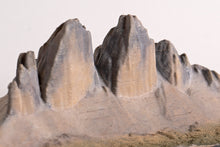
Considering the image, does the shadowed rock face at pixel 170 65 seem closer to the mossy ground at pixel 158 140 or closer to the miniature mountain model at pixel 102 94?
the miniature mountain model at pixel 102 94

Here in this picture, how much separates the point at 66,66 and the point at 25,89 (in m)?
0.63

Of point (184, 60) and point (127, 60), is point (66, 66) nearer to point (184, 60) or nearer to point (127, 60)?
point (127, 60)

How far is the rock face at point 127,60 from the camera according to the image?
5.23 meters

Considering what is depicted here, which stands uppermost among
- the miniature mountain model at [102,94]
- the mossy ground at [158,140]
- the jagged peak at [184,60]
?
the jagged peak at [184,60]

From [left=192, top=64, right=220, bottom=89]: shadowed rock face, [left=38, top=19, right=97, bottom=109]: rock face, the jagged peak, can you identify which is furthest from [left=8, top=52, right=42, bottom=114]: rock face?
[left=192, top=64, right=220, bottom=89]: shadowed rock face

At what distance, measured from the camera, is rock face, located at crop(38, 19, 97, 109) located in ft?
15.1

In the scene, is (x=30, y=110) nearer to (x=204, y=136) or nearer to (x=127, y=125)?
(x=127, y=125)

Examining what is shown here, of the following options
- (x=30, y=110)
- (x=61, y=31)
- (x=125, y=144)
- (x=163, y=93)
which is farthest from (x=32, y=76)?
(x=163, y=93)

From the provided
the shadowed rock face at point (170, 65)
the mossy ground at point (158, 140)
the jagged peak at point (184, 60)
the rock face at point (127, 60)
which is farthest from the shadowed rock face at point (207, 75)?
the rock face at point (127, 60)

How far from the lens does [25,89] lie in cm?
432

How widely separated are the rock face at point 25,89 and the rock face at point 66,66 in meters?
0.18

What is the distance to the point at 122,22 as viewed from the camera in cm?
539

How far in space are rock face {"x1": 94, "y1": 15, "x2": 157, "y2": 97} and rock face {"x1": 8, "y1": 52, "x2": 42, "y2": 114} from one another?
1147 millimetres

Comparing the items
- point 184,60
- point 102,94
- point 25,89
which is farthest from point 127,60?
point 25,89
